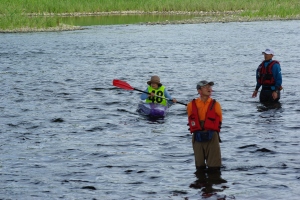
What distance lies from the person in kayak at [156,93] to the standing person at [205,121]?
20.2 feet

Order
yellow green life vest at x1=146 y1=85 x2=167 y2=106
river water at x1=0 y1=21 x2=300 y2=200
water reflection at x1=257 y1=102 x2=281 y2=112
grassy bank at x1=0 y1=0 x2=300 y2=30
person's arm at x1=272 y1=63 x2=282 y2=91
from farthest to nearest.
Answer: grassy bank at x1=0 y1=0 x2=300 y2=30 < water reflection at x1=257 y1=102 x2=281 y2=112 < yellow green life vest at x1=146 y1=85 x2=167 y2=106 < person's arm at x1=272 y1=63 x2=282 y2=91 < river water at x1=0 y1=21 x2=300 y2=200

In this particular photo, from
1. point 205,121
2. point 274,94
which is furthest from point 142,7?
point 205,121

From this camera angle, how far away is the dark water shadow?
12.2 metres

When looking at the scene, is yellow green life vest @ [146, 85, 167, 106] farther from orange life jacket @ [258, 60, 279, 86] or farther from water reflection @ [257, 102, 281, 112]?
water reflection @ [257, 102, 281, 112]

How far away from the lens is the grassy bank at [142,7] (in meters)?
63.7

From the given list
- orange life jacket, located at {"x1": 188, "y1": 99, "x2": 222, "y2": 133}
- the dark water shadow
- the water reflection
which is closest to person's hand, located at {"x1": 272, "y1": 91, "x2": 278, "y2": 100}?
the water reflection

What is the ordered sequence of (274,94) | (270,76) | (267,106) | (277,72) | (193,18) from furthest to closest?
(193,18) < (267,106) < (274,94) < (270,76) < (277,72)

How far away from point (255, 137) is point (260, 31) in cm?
3543

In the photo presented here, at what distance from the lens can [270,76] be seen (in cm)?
1880

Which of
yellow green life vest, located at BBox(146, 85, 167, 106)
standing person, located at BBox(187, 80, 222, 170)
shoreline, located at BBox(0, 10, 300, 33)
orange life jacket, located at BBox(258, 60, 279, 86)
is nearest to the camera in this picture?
standing person, located at BBox(187, 80, 222, 170)

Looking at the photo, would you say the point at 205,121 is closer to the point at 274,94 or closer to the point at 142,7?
the point at 274,94

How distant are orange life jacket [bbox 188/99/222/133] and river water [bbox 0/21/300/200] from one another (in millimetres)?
1106

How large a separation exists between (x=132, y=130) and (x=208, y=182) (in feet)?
18.7

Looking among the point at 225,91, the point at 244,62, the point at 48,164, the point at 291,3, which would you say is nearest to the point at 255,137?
the point at 48,164
